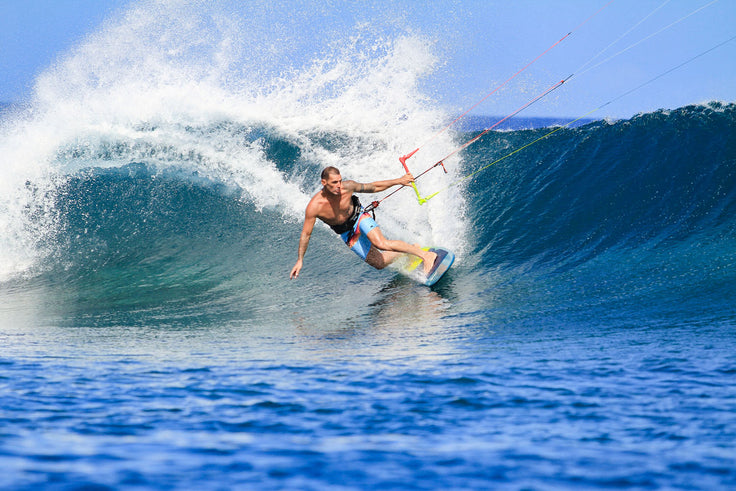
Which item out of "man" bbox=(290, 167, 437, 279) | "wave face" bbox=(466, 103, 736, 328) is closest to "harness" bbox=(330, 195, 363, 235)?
"man" bbox=(290, 167, 437, 279)

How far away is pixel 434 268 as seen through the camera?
707 centimetres

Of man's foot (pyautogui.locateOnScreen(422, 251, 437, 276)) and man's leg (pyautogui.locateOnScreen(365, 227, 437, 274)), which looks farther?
man's foot (pyautogui.locateOnScreen(422, 251, 437, 276))

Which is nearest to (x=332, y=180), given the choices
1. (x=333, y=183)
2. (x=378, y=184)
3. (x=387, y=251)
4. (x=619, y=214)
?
(x=333, y=183)

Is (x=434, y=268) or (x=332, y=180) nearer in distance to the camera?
(x=332, y=180)

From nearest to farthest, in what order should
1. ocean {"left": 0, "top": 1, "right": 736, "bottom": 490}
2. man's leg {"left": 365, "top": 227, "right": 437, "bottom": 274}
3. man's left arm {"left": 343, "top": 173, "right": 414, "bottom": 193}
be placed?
ocean {"left": 0, "top": 1, "right": 736, "bottom": 490}
man's left arm {"left": 343, "top": 173, "right": 414, "bottom": 193}
man's leg {"left": 365, "top": 227, "right": 437, "bottom": 274}

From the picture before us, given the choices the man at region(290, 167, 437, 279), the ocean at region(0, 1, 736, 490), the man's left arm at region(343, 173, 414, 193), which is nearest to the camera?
the ocean at region(0, 1, 736, 490)

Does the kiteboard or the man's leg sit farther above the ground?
the man's leg

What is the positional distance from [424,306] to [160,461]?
13.7 ft

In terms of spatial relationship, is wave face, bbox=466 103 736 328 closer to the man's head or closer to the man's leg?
the man's leg

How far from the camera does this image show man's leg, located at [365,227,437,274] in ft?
21.9

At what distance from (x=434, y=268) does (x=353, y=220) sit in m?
1.07

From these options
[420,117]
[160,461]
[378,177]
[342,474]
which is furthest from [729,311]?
[420,117]

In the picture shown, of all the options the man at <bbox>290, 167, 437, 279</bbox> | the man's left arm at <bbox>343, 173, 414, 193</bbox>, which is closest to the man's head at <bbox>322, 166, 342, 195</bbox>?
the man at <bbox>290, 167, 437, 279</bbox>

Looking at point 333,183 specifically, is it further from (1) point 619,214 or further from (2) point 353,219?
(1) point 619,214
